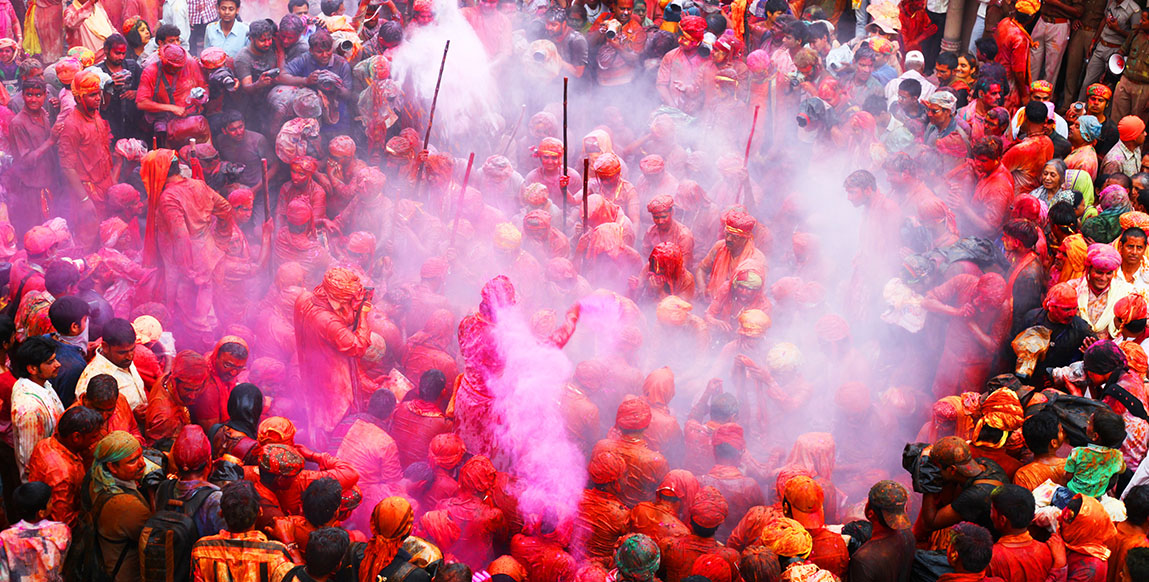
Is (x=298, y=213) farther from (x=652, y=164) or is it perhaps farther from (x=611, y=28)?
(x=611, y=28)

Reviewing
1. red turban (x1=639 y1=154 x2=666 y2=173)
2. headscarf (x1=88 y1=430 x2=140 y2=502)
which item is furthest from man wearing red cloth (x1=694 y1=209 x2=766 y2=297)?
headscarf (x1=88 y1=430 x2=140 y2=502)

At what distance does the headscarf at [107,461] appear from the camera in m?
6.10

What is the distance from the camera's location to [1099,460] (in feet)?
22.2

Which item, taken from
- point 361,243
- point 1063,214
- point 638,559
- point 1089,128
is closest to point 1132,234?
point 1063,214

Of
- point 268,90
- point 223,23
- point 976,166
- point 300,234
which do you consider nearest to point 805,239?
point 976,166

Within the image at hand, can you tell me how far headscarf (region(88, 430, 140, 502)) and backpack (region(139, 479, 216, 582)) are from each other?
293mm

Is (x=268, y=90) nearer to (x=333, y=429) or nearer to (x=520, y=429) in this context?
(x=333, y=429)

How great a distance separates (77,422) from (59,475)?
32 centimetres

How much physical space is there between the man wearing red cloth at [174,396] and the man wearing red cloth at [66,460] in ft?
2.70

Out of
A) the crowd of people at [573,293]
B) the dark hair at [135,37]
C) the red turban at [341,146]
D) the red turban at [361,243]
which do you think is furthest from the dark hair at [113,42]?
the red turban at [361,243]

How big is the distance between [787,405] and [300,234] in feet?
14.9

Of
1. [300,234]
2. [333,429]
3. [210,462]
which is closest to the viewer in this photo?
[210,462]

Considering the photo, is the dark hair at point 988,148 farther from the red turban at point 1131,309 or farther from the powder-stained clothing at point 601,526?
the powder-stained clothing at point 601,526

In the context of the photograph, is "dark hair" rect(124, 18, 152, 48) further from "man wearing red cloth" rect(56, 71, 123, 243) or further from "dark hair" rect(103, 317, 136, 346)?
"dark hair" rect(103, 317, 136, 346)
